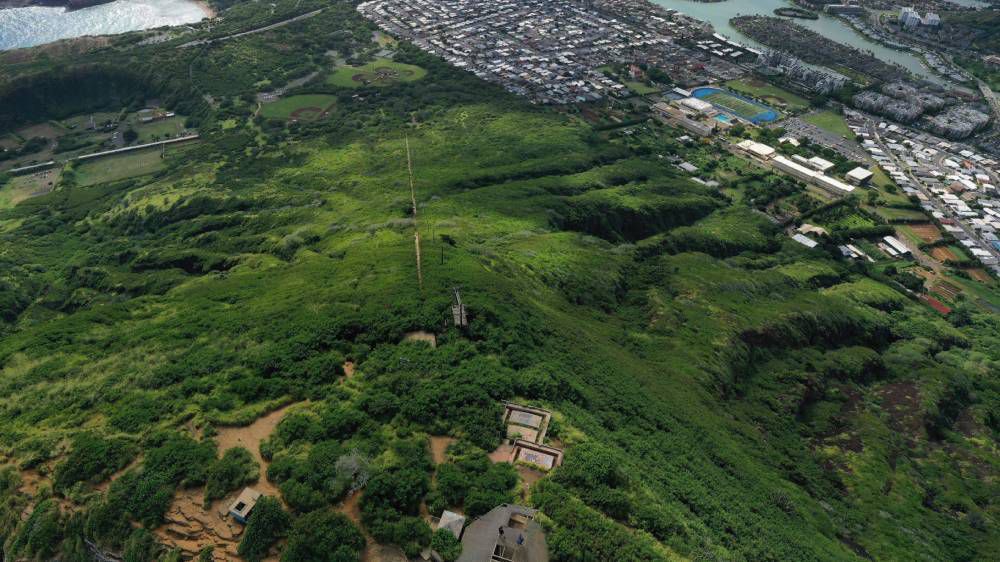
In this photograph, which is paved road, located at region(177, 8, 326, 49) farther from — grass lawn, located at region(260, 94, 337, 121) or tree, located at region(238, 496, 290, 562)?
tree, located at region(238, 496, 290, 562)

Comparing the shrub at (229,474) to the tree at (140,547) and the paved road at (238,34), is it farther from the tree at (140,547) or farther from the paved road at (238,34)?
the paved road at (238,34)

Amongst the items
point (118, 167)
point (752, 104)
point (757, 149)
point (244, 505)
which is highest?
point (244, 505)

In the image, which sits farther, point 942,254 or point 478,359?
point 942,254

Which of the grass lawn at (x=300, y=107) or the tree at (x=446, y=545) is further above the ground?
the tree at (x=446, y=545)

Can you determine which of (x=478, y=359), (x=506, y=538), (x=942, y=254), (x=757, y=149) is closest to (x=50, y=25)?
(x=478, y=359)

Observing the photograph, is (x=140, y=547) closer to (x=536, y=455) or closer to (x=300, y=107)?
(x=536, y=455)

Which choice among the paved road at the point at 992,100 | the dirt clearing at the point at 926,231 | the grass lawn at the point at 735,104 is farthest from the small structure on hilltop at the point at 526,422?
the paved road at the point at 992,100
